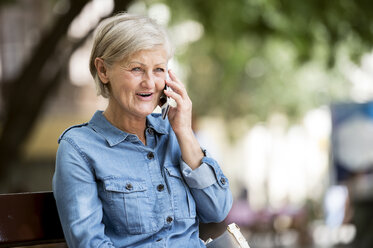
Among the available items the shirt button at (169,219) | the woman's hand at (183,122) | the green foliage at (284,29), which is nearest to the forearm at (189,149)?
the woman's hand at (183,122)

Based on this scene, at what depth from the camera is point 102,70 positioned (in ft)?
9.06

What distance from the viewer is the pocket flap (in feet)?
8.57

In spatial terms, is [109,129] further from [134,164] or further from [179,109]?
[179,109]

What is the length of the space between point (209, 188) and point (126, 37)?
0.68 meters

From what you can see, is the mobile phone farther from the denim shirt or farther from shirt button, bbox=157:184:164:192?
shirt button, bbox=157:184:164:192

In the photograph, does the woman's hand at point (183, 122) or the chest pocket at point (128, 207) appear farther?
the woman's hand at point (183, 122)

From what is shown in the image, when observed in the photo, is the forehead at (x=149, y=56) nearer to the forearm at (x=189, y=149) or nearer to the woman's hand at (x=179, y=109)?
the woman's hand at (x=179, y=109)

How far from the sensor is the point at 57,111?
80.7 ft

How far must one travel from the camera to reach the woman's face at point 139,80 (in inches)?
105

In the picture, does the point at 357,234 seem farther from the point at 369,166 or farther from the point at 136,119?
the point at 136,119

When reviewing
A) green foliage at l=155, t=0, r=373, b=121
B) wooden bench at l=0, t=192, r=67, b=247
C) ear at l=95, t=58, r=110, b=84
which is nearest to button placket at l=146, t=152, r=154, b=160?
ear at l=95, t=58, r=110, b=84

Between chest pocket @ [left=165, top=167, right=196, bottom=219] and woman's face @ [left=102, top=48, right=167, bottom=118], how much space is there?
0.88 ft

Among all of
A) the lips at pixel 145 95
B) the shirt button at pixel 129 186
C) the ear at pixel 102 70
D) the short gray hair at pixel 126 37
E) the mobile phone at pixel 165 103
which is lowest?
the shirt button at pixel 129 186

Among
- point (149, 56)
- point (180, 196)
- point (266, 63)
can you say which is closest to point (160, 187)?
point (180, 196)
